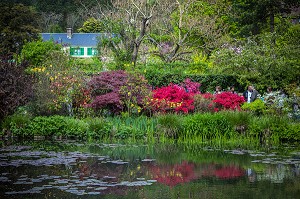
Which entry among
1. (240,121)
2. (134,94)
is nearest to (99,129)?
(134,94)

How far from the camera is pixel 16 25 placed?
5409 cm

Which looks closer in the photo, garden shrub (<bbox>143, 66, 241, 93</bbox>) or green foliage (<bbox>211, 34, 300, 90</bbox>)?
green foliage (<bbox>211, 34, 300, 90</bbox>)

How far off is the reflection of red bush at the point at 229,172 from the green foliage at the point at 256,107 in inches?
330

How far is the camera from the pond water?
32.8 feet

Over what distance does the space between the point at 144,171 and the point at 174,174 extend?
70 cm

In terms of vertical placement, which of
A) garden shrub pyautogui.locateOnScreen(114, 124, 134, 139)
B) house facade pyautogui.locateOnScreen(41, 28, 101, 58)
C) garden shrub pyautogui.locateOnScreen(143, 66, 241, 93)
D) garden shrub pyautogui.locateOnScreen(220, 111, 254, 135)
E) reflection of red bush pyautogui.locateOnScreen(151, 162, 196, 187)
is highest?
house facade pyautogui.locateOnScreen(41, 28, 101, 58)

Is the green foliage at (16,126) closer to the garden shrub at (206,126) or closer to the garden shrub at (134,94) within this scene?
the garden shrub at (134,94)

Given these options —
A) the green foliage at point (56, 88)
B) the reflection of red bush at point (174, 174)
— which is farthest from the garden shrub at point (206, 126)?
the green foliage at point (56, 88)

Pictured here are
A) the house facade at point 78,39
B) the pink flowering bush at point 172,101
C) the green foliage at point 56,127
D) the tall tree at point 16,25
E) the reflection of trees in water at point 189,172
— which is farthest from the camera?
the house facade at point 78,39

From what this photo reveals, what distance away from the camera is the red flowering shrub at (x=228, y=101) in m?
21.8

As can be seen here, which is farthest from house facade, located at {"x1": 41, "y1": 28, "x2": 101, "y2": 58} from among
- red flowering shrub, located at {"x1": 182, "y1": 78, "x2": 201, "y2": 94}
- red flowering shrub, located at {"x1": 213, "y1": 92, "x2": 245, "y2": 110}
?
red flowering shrub, located at {"x1": 213, "y1": 92, "x2": 245, "y2": 110}

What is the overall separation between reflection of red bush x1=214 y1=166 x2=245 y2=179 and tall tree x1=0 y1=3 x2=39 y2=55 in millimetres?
41026

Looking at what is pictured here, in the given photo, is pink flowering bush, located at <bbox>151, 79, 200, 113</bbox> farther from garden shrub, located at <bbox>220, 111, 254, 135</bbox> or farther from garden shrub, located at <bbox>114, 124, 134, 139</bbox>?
garden shrub, located at <bbox>220, 111, 254, 135</bbox>

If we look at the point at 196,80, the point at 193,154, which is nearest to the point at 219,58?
the point at 196,80
